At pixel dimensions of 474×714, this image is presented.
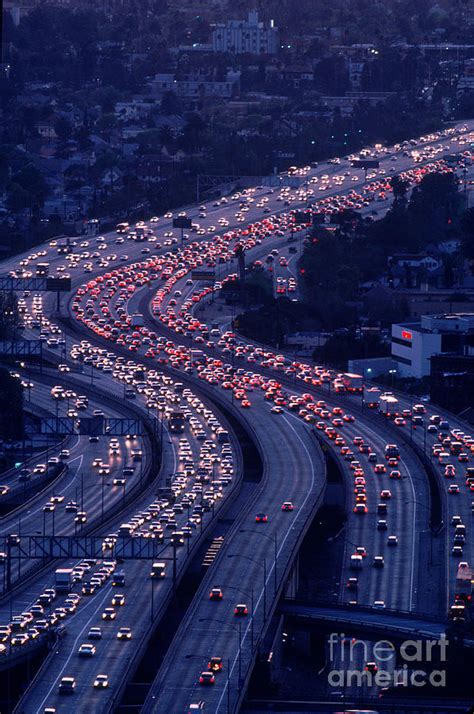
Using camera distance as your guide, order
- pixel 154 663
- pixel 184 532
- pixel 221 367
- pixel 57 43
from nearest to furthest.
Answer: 1. pixel 154 663
2. pixel 184 532
3. pixel 221 367
4. pixel 57 43

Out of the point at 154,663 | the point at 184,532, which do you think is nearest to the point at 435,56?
the point at 184,532

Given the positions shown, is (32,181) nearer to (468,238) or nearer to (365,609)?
(468,238)

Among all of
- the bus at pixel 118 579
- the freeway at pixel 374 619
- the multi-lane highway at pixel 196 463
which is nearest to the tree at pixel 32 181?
the multi-lane highway at pixel 196 463

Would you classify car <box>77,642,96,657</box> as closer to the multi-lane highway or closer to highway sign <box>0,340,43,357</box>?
the multi-lane highway

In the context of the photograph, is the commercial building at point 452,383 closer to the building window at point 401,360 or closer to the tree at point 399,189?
the building window at point 401,360

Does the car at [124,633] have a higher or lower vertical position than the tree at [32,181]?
higher

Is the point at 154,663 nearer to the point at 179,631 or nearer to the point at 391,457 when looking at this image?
the point at 179,631

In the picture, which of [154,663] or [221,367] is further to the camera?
[221,367]
